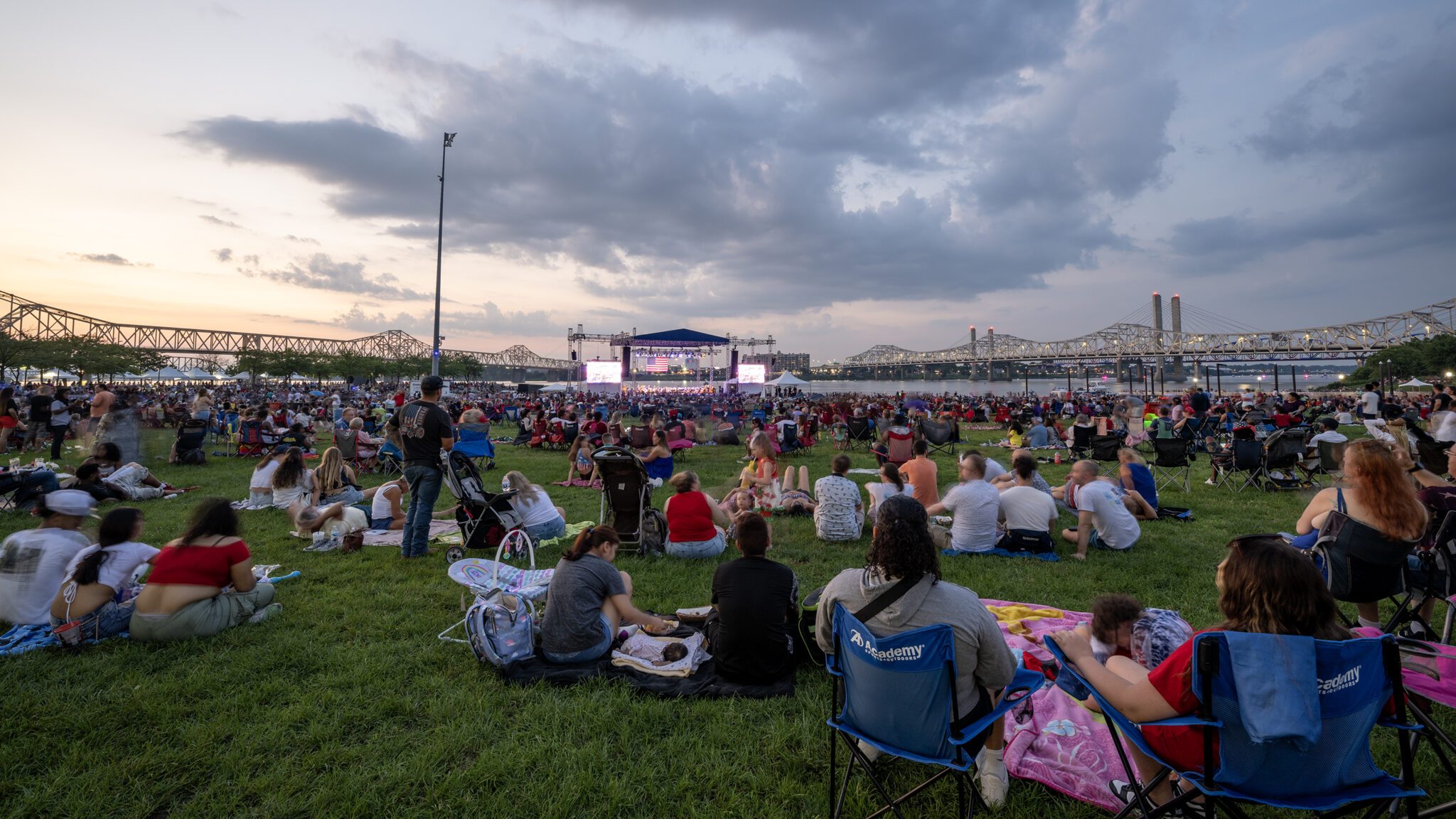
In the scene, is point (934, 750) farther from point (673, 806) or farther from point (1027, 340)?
point (1027, 340)

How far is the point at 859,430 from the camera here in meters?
14.8

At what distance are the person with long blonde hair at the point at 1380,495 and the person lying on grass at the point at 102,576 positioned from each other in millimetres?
6536

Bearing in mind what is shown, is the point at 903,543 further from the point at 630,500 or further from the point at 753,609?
the point at 630,500

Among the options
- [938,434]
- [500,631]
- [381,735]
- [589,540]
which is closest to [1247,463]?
[938,434]

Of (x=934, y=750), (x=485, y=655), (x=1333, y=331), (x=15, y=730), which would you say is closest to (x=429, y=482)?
(x=485, y=655)

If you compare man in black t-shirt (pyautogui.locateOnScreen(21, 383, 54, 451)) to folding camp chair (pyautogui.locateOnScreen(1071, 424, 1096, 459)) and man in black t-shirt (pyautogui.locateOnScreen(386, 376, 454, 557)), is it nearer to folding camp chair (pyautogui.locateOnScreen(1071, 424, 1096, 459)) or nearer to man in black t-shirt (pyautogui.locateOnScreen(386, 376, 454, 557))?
man in black t-shirt (pyautogui.locateOnScreen(386, 376, 454, 557))

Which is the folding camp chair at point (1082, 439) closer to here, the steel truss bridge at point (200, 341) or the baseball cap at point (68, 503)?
the baseball cap at point (68, 503)

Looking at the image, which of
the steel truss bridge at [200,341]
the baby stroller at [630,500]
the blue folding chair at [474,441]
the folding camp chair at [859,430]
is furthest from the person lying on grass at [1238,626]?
the steel truss bridge at [200,341]

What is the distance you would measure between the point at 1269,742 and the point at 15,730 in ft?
15.6

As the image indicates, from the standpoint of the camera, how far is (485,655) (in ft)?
11.4

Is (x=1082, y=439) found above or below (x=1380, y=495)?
below

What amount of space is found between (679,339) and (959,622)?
44567 millimetres

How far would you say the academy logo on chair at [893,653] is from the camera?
1.96 meters

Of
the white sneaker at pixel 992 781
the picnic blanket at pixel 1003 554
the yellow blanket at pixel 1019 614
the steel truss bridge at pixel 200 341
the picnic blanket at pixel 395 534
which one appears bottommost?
the picnic blanket at pixel 395 534
